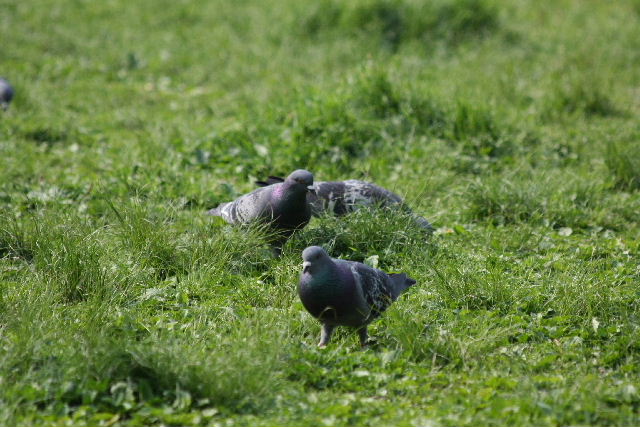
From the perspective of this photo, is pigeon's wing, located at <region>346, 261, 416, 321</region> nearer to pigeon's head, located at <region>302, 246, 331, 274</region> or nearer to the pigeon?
pigeon's head, located at <region>302, 246, 331, 274</region>

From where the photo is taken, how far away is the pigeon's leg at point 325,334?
3998 mm

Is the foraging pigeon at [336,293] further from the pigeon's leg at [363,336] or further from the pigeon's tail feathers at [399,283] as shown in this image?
the pigeon's tail feathers at [399,283]

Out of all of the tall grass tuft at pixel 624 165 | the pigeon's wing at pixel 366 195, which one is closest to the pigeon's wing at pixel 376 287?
the pigeon's wing at pixel 366 195

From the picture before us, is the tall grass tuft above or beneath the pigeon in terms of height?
beneath

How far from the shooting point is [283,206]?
191 inches

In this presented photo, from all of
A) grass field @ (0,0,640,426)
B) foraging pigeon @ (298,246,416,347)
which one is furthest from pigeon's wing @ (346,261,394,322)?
grass field @ (0,0,640,426)

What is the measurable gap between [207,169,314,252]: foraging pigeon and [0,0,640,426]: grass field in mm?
152

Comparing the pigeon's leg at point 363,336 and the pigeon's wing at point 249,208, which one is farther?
the pigeon's wing at point 249,208

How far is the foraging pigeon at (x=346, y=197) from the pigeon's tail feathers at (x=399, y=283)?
41.7 inches

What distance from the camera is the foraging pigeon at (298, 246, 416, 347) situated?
12.6 feet

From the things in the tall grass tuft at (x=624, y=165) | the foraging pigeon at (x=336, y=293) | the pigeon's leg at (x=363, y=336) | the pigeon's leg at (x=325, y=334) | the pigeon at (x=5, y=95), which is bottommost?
the tall grass tuft at (x=624, y=165)

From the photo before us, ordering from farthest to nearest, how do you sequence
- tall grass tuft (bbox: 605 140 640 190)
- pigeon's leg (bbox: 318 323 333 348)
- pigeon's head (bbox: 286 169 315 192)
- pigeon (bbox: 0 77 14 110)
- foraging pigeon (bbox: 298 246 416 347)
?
pigeon (bbox: 0 77 14 110), tall grass tuft (bbox: 605 140 640 190), pigeon's head (bbox: 286 169 315 192), pigeon's leg (bbox: 318 323 333 348), foraging pigeon (bbox: 298 246 416 347)

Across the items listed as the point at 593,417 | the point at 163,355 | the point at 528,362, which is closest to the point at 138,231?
the point at 163,355

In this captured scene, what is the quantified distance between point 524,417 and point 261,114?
185 inches
